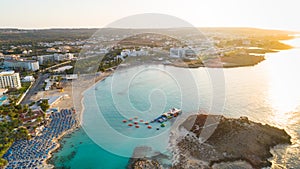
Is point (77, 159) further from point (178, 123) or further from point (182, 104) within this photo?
point (182, 104)

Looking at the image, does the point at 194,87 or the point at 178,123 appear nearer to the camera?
the point at 178,123

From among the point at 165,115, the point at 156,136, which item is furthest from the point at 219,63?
the point at 156,136

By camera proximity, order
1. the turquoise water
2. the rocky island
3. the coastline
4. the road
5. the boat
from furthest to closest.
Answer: the road → the boat → the turquoise water → the coastline → the rocky island

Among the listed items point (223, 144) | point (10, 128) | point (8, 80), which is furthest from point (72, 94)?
point (223, 144)

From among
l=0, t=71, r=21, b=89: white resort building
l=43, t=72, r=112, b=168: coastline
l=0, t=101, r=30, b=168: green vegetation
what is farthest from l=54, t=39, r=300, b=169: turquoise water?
l=0, t=71, r=21, b=89: white resort building

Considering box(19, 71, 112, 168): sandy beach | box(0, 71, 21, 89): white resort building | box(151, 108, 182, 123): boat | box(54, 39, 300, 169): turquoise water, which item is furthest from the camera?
box(0, 71, 21, 89): white resort building

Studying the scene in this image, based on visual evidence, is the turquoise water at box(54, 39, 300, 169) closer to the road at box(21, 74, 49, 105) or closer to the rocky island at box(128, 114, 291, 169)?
the rocky island at box(128, 114, 291, 169)
